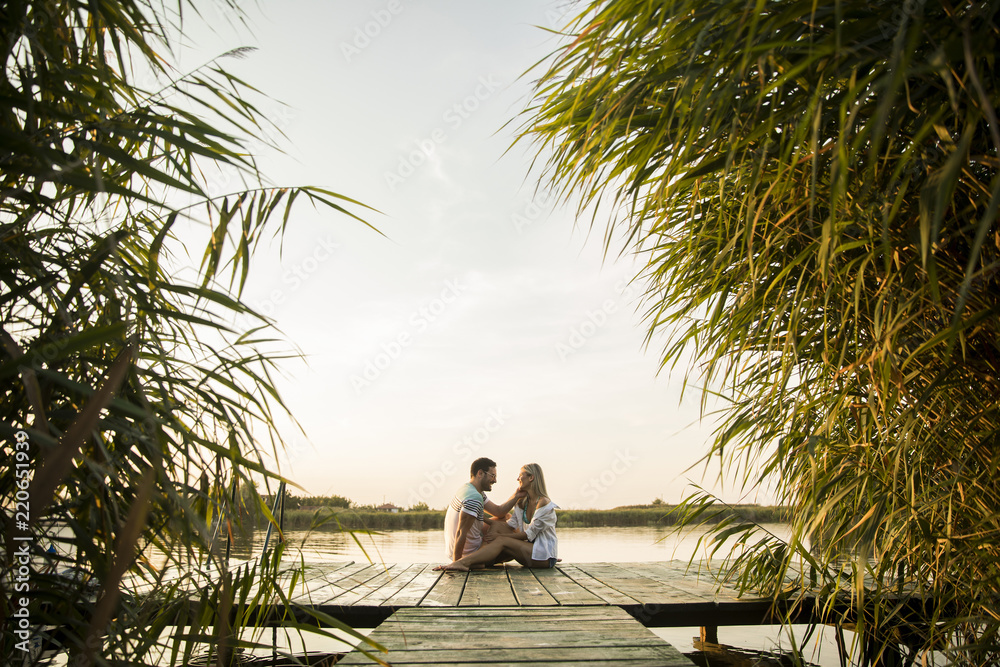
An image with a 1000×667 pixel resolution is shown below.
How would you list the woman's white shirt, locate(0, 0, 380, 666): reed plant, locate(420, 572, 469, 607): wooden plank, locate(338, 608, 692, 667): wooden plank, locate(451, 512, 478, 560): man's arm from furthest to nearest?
1. the woman's white shirt
2. locate(451, 512, 478, 560): man's arm
3. locate(420, 572, 469, 607): wooden plank
4. locate(338, 608, 692, 667): wooden plank
5. locate(0, 0, 380, 666): reed plant

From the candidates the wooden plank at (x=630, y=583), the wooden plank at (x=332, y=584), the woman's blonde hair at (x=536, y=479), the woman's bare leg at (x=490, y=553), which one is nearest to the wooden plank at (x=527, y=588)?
the woman's bare leg at (x=490, y=553)

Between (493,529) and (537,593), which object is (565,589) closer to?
(537,593)

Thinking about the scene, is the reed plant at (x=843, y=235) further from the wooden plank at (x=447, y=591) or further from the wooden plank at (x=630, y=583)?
the wooden plank at (x=447, y=591)

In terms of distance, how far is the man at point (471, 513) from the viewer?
16.3 ft

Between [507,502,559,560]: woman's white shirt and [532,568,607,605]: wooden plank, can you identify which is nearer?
[532,568,607,605]: wooden plank

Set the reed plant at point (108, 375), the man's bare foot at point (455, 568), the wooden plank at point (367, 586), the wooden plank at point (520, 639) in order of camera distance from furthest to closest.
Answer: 1. the man's bare foot at point (455, 568)
2. the wooden plank at point (367, 586)
3. the wooden plank at point (520, 639)
4. the reed plant at point (108, 375)

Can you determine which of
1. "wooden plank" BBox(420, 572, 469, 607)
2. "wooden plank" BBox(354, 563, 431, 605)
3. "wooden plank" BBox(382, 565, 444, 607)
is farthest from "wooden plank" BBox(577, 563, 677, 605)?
"wooden plank" BBox(354, 563, 431, 605)

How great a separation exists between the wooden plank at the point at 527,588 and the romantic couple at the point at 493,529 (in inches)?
6.7

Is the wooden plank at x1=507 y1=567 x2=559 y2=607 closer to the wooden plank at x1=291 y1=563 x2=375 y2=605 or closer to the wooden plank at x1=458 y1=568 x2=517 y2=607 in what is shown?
the wooden plank at x1=458 y1=568 x2=517 y2=607

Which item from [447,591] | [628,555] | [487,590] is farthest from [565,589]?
[628,555]

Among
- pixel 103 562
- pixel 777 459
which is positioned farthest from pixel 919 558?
pixel 103 562

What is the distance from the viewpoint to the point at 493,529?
17.4ft

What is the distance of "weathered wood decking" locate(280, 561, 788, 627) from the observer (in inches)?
133

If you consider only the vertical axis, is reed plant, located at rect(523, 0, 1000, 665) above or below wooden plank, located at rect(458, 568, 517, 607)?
above
